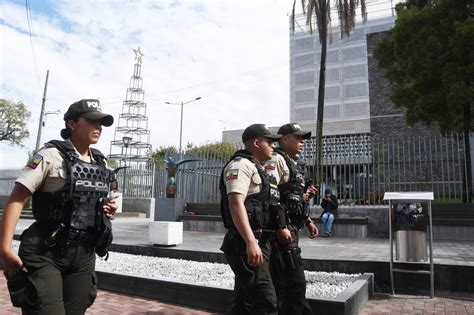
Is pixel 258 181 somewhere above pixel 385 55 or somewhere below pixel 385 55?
below

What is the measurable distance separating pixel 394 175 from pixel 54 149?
11.5 metres

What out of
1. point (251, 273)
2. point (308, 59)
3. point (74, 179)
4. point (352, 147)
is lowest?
point (251, 273)

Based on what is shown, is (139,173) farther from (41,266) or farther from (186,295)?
(41,266)

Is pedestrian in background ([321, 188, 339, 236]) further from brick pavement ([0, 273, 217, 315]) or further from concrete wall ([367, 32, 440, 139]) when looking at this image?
concrete wall ([367, 32, 440, 139])

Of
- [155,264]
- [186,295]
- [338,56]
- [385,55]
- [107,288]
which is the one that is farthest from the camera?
[338,56]

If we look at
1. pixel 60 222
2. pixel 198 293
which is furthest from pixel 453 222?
pixel 60 222

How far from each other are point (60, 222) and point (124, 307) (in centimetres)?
262

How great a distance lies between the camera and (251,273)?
282cm

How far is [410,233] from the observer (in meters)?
5.93

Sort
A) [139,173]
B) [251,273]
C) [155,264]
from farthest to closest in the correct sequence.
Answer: [139,173]
[155,264]
[251,273]

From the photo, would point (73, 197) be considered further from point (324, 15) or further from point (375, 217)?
point (324, 15)

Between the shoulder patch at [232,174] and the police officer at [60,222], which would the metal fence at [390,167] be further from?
the police officer at [60,222]

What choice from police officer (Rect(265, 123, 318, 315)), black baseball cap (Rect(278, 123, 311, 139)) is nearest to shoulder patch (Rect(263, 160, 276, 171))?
police officer (Rect(265, 123, 318, 315))

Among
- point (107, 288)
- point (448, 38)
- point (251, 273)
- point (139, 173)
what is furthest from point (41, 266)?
point (139, 173)
